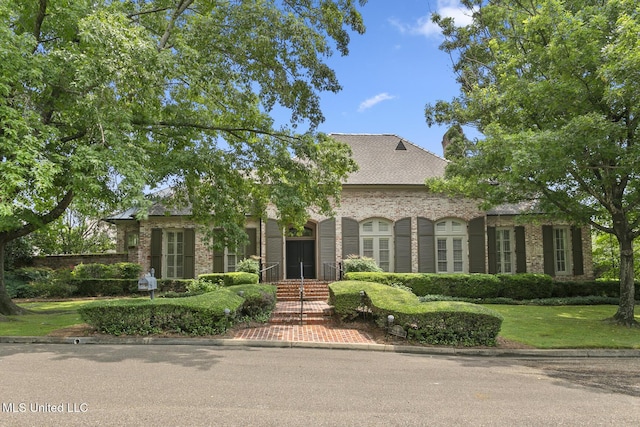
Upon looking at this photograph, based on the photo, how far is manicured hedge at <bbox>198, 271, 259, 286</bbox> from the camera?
50.9ft

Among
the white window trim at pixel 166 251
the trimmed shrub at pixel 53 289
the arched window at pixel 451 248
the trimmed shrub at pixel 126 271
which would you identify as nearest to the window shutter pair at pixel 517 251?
the arched window at pixel 451 248

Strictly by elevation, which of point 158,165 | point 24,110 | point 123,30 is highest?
point 123,30

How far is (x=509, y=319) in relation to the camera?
495 inches

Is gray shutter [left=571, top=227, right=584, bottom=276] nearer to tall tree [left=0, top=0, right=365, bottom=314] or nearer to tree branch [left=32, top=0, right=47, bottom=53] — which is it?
tall tree [left=0, top=0, right=365, bottom=314]

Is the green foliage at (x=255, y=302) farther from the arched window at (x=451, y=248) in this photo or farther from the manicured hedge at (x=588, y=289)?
the manicured hedge at (x=588, y=289)

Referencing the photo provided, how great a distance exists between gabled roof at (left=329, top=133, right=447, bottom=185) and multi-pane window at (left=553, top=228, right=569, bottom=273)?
19.7ft

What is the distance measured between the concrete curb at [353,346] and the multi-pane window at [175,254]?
10086 mm

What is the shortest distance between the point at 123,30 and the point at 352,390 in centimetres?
861

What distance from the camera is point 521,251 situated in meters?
19.7

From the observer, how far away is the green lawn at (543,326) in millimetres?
9578

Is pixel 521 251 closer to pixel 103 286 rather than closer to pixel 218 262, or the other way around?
pixel 218 262

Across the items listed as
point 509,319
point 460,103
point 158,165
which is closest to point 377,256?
point 509,319

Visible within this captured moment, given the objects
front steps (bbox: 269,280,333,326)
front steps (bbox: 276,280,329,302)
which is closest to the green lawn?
front steps (bbox: 269,280,333,326)

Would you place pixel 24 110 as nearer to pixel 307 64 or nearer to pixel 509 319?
pixel 307 64
